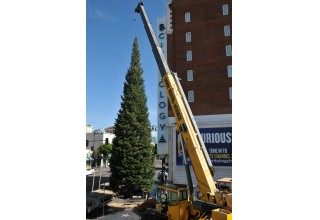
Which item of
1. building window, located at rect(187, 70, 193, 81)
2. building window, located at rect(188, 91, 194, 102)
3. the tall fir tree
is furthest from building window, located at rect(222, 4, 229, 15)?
the tall fir tree

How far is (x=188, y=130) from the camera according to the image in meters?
6.22

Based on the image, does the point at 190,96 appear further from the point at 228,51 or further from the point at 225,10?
the point at 225,10

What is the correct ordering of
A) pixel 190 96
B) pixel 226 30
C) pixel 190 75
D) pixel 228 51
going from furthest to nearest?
pixel 190 75
pixel 190 96
pixel 226 30
pixel 228 51

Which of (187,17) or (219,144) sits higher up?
(187,17)

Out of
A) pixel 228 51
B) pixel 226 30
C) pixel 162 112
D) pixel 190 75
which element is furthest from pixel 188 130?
pixel 226 30

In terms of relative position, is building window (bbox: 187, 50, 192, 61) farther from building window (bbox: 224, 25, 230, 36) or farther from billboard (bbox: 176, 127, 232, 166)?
billboard (bbox: 176, 127, 232, 166)

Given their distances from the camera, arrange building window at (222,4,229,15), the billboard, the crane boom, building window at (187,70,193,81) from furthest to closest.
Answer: building window at (187,70,193,81) → building window at (222,4,229,15) → the billboard → the crane boom

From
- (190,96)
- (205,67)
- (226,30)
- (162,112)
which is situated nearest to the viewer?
(226,30)

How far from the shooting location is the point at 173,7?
16469mm

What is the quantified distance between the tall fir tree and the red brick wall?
2.26 meters

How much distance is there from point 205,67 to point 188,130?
32.3 feet

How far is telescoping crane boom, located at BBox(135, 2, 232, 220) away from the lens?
5672mm

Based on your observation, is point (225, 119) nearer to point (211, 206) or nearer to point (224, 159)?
point (224, 159)
